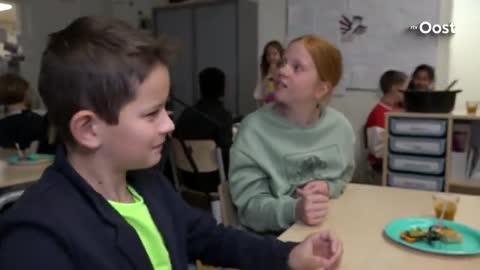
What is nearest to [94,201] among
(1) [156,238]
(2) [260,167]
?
(1) [156,238]

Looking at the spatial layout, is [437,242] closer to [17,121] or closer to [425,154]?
[425,154]

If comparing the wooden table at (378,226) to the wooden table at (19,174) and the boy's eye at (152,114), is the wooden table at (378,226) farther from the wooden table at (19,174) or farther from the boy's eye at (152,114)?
the wooden table at (19,174)

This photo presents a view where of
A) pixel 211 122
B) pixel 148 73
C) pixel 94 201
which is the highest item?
pixel 148 73

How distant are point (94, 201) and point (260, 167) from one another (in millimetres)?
686

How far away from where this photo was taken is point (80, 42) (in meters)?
0.73

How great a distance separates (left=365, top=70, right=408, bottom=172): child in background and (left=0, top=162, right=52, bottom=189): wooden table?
2.18m

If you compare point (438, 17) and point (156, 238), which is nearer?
point (156, 238)

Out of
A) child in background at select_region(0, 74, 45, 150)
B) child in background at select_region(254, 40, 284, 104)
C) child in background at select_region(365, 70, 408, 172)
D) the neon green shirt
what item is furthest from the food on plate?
child in background at select_region(254, 40, 284, 104)

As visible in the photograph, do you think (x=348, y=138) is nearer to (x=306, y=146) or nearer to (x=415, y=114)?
(x=306, y=146)

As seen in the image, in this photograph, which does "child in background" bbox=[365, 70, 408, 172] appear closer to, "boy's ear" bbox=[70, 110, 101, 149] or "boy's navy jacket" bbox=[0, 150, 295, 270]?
"boy's navy jacket" bbox=[0, 150, 295, 270]

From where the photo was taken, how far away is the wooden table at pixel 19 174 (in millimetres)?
2102

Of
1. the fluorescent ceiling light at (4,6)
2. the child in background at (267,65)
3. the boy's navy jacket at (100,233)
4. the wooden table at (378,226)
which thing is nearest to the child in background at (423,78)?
the child in background at (267,65)

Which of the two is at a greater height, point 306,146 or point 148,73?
point 148,73

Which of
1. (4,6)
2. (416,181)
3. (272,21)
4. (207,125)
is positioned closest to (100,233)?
(207,125)
